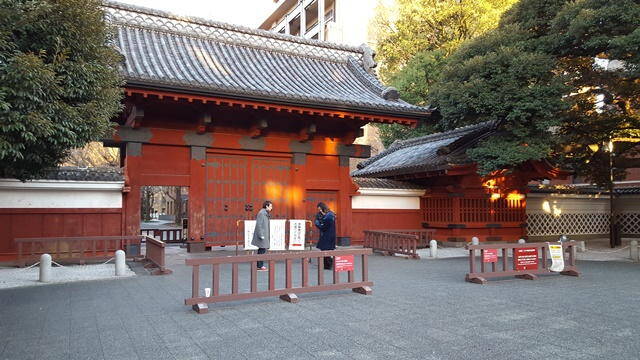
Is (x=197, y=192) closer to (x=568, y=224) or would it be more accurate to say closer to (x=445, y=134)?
(x=445, y=134)

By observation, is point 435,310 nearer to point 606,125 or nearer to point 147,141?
point 147,141

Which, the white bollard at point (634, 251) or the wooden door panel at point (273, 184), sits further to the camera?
the wooden door panel at point (273, 184)

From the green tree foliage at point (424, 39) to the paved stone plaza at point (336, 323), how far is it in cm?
1732

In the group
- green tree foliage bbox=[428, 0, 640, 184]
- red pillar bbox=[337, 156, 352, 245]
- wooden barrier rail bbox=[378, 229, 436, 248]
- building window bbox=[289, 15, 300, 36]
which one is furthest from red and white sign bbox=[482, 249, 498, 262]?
building window bbox=[289, 15, 300, 36]

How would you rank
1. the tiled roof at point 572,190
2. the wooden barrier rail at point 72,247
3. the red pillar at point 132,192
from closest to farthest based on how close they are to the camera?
1. the wooden barrier rail at point 72,247
2. the red pillar at point 132,192
3. the tiled roof at point 572,190

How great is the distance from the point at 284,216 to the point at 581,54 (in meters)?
11.0

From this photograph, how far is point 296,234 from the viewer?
1165 centimetres

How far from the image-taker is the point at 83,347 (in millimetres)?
5098

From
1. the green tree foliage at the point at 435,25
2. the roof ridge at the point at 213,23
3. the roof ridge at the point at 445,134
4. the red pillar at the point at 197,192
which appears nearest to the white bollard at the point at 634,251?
the roof ridge at the point at 445,134

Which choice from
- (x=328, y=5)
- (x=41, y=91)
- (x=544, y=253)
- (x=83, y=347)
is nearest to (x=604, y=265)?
(x=544, y=253)

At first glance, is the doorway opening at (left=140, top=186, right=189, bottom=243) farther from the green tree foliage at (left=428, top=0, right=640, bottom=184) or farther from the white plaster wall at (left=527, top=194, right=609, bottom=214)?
the white plaster wall at (left=527, top=194, right=609, bottom=214)

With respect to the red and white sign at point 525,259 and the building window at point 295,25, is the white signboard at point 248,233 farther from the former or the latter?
the building window at point 295,25

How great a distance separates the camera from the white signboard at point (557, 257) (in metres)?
10.3

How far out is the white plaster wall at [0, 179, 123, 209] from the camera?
11781 millimetres
